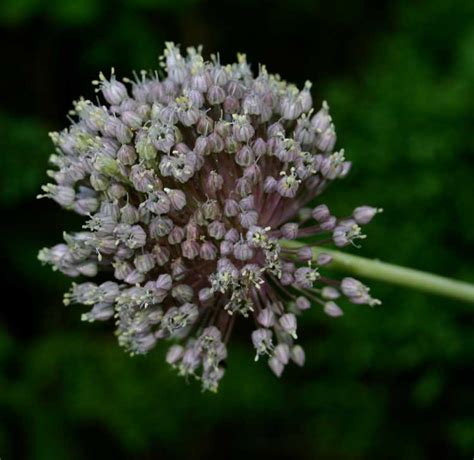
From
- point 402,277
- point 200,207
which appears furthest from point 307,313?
point 200,207

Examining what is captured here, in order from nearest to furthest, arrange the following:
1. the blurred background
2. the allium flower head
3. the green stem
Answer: the allium flower head
the green stem
the blurred background

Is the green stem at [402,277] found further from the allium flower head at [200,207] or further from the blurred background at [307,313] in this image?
the blurred background at [307,313]

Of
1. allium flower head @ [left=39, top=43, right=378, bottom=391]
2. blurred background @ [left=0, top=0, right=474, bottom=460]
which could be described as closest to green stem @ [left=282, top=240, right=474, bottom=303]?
allium flower head @ [left=39, top=43, right=378, bottom=391]

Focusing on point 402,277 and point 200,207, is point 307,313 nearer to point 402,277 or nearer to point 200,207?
point 402,277

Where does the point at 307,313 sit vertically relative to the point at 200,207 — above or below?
above

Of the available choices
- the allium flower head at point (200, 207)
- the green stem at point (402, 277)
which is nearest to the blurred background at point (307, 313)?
the green stem at point (402, 277)

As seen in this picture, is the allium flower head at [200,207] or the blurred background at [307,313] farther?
the blurred background at [307,313]

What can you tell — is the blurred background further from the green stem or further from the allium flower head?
the allium flower head
